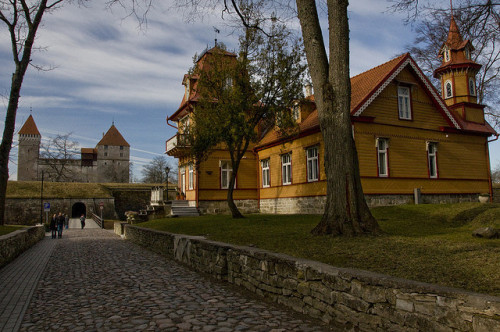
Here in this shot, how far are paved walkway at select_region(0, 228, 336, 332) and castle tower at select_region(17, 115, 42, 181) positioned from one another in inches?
3337

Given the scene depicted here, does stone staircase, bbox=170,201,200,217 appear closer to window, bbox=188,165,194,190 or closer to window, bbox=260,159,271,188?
window, bbox=188,165,194,190

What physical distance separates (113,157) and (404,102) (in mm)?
87550

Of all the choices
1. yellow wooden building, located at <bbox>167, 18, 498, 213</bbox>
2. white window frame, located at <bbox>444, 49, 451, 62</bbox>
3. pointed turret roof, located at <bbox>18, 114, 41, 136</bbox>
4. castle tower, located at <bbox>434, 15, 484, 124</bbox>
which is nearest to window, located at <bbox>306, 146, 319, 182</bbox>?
yellow wooden building, located at <bbox>167, 18, 498, 213</bbox>

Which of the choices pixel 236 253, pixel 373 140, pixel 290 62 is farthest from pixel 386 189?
pixel 236 253

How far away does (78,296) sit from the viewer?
7098 millimetres

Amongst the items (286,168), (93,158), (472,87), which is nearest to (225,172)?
(286,168)

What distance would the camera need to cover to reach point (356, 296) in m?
4.64

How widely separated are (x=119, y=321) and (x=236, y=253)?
9.25 ft

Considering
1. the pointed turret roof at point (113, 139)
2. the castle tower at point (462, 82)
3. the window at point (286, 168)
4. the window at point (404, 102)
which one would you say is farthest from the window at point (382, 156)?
the pointed turret roof at point (113, 139)

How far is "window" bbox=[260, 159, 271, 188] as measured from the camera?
85.1 ft

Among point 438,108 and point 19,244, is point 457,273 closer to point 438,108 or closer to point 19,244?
point 19,244

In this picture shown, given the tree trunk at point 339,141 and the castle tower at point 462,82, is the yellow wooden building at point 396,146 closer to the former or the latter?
the castle tower at point 462,82

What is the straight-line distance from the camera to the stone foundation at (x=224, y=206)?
26.0 meters

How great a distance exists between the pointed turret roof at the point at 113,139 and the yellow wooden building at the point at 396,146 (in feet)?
255
